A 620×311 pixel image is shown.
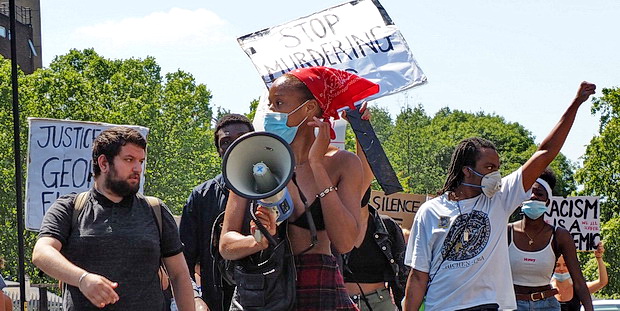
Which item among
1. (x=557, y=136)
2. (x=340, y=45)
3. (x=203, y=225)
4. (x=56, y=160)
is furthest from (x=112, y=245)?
(x=56, y=160)

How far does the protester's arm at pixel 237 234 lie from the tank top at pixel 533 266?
385cm

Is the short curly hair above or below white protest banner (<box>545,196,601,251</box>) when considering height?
above

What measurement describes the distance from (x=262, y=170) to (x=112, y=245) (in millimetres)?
1186

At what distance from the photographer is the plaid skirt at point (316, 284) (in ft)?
14.3

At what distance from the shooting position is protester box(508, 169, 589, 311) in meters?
7.86

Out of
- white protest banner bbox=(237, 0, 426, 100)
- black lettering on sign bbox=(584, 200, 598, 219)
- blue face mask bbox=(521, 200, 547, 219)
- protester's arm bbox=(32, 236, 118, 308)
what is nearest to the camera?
protester's arm bbox=(32, 236, 118, 308)

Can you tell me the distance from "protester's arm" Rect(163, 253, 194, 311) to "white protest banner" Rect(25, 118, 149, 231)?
19.5 ft

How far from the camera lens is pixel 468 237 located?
6.04m

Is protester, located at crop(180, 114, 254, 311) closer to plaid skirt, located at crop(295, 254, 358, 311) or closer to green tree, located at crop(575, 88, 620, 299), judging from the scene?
plaid skirt, located at crop(295, 254, 358, 311)

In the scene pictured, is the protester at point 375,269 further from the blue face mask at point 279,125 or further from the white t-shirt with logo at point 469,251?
the blue face mask at point 279,125

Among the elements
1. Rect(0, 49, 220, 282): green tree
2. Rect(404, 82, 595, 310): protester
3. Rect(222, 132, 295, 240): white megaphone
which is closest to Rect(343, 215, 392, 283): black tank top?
Rect(404, 82, 595, 310): protester

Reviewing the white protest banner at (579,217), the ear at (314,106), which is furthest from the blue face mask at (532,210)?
the white protest banner at (579,217)

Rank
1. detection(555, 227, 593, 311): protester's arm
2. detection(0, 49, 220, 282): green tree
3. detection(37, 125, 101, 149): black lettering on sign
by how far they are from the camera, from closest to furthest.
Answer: detection(555, 227, 593, 311): protester's arm < detection(37, 125, 101, 149): black lettering on sign < detection(0, 49, 220, 282): green tree

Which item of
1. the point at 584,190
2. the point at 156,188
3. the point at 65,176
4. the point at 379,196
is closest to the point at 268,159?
the point at 65,176
